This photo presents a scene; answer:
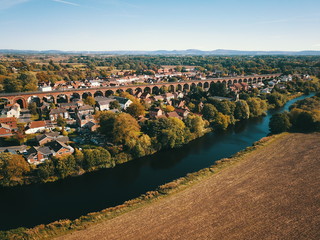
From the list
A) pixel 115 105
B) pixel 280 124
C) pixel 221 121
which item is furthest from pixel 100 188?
pixel 280 124

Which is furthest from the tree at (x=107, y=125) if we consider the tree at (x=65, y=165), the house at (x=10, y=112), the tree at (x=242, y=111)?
the tree at (x=242, y=111)

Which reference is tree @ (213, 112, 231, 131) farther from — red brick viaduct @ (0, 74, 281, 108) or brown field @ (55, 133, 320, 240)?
red brick viaduct @ (0, 74, 281, 108)

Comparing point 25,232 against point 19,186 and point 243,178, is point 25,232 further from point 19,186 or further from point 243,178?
point 243,178

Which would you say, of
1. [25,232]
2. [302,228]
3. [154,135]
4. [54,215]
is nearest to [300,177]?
[302,228]

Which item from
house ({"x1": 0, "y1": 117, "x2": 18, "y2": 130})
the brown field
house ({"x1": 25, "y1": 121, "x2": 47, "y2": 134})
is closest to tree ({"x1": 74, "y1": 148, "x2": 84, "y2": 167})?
the brown field

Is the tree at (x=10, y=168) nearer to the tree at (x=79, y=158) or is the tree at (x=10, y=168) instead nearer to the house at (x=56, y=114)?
the tree at (x=79, y=158)

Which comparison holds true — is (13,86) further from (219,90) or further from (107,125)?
(219,90)
